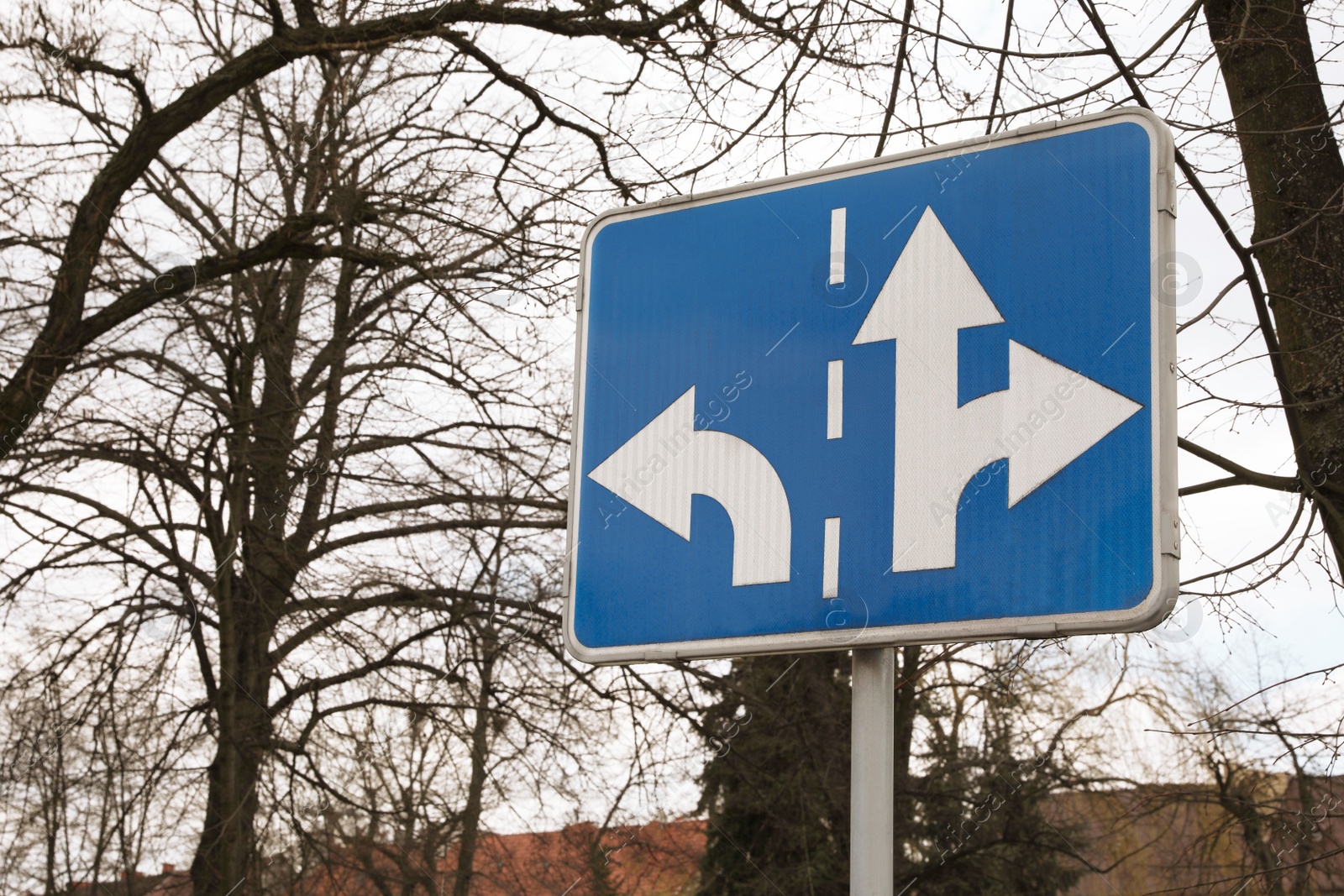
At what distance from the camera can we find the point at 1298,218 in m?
3.56

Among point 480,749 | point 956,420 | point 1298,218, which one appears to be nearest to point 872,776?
point 956,420

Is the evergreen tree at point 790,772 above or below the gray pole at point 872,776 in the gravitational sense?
above

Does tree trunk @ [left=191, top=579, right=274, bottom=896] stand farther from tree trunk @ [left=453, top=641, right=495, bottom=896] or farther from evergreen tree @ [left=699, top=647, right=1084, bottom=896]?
evergreen tree @ [left=699, top=647, right=1084, bottom=896]

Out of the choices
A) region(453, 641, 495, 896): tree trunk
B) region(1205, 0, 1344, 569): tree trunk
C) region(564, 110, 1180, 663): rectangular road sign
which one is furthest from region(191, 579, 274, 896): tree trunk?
region(564, 110, 1180, 663): rectangular road sign

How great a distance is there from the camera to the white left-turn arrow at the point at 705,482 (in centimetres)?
133

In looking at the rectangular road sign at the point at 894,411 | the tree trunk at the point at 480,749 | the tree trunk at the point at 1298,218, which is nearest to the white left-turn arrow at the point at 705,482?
the rectangular road sign at the point at 894,411

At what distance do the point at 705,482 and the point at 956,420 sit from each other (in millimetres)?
268

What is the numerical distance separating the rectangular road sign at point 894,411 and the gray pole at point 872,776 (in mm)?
32

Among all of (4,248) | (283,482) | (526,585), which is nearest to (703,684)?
(526,585)

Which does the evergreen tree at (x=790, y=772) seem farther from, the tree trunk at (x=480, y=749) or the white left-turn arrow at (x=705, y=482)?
the white left-turn arrow at (x=705, y=482)

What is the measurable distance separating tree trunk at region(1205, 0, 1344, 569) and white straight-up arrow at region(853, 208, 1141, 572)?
2.43 meters

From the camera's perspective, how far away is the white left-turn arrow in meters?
1.33

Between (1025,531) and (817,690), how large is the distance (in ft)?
32.0

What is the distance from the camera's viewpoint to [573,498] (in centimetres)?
150
